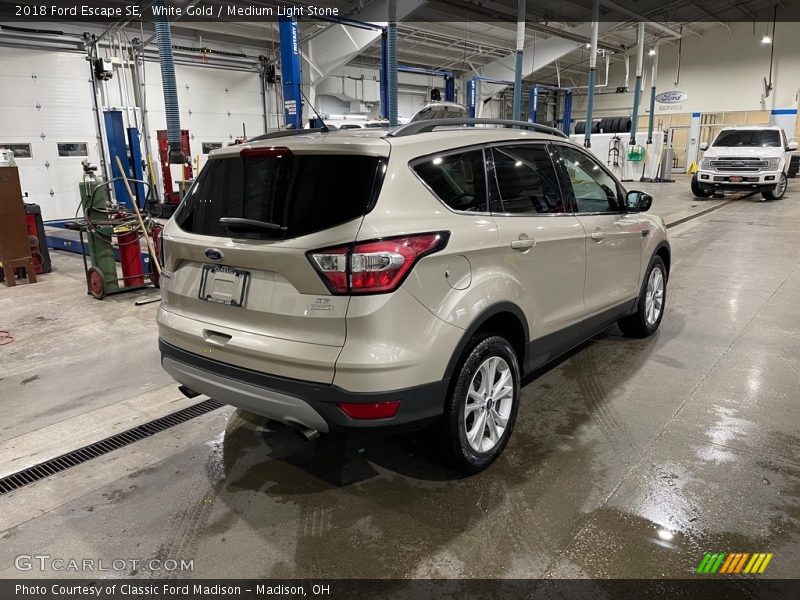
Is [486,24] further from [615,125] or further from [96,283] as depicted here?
[96,283]

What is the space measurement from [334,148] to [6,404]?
10.0 ft

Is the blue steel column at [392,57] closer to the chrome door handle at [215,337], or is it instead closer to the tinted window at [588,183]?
the tinted window at [588,183]

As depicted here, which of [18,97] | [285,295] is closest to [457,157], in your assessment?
[285,295]

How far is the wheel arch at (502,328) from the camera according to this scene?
7.97 feet

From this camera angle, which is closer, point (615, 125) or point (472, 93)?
point (472, 93)

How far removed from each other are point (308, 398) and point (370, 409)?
0.25 meters

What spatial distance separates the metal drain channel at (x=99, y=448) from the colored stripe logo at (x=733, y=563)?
276 centimetres

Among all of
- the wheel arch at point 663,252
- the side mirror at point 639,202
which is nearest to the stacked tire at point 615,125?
the wheel arch at point 663,252

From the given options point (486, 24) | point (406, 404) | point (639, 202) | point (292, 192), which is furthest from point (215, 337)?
point (486, 24)

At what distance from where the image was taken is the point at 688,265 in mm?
7516

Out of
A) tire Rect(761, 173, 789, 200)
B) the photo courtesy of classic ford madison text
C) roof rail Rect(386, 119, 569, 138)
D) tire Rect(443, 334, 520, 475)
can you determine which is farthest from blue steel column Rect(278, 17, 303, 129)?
tire Rect(761, 173, 789, 200)

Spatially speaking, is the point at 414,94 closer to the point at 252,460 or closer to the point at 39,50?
the point at 39,50

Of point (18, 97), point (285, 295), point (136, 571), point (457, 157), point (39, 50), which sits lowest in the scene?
point (136, 571)

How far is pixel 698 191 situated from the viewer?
1586 cm
